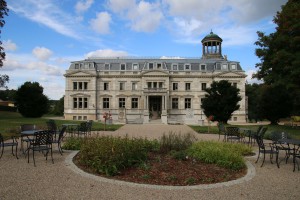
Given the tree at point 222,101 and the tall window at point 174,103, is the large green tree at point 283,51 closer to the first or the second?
the tree at point 222,101

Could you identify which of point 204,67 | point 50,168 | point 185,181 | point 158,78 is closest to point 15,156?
point 50,168

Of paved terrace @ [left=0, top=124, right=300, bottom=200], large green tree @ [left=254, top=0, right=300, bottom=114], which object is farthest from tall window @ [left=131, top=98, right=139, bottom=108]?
paved terrace @ [left=0, top=124, right=300, bottom=200]

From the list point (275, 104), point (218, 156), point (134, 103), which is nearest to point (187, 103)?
point (134, 103)

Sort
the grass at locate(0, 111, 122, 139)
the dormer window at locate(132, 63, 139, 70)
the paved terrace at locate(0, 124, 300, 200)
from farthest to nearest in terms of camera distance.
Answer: the dormer window at locate(132, 63, 139, 70), the grass at locate(0, 111, 122, 139), the paved terrace at locate(0, 124, 300, 200)

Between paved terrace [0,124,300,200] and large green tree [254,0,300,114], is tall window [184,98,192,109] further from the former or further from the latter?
paved terrace [0,124,300,200]

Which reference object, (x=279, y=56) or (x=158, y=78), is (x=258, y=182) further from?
(x=158, y=78)

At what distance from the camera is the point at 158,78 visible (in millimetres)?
48656

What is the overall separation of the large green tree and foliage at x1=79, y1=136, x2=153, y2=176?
656 inches

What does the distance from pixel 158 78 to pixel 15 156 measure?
1571 inches

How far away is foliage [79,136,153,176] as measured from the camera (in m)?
7.33

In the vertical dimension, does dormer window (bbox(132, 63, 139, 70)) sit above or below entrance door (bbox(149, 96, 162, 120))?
above

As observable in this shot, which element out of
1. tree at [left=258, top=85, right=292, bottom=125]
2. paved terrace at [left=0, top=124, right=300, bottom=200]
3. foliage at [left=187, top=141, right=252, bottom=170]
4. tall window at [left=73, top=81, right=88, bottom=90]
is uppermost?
tall window at [left=73, top=81, right=88, bottom=90]

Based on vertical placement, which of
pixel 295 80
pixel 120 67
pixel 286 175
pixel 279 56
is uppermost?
pixel 120 67

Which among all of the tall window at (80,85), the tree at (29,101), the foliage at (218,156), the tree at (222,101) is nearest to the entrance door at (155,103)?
the tall window at (80,85)
